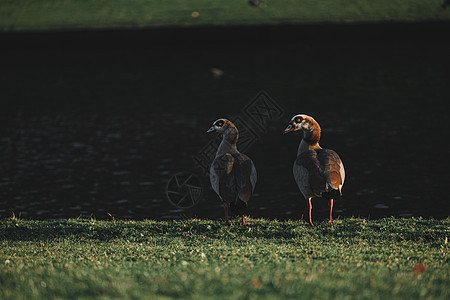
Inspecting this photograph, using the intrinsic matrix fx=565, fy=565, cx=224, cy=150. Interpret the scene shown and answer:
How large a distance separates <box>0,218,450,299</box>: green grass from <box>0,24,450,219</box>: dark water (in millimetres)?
5347

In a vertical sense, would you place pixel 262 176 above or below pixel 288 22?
below

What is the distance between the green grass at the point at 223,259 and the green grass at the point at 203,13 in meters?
57.0

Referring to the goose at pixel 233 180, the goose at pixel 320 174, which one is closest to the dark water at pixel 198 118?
the goose at pixel 320 174

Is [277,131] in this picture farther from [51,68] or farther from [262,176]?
[51,68]

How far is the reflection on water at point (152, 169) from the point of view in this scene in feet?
70.4

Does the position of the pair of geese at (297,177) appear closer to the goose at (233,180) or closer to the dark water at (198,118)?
the goose at (233,180)

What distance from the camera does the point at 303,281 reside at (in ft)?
28.3

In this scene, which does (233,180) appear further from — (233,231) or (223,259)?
(223,259)

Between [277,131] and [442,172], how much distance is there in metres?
13.1

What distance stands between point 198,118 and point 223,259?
30567mm

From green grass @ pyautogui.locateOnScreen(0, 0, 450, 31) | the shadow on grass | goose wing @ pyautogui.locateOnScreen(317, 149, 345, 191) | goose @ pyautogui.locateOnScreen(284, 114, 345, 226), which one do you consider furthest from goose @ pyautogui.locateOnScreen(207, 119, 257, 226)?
green grass @ pyautogui.locateOnScreen(0, 0, 450, 31)

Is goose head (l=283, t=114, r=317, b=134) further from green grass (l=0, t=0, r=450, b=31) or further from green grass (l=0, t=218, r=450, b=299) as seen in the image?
green grass (l=0, t=0, r=450, b=31)

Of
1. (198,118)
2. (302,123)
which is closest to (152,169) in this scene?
(198,118)

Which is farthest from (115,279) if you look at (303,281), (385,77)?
(385,77)
